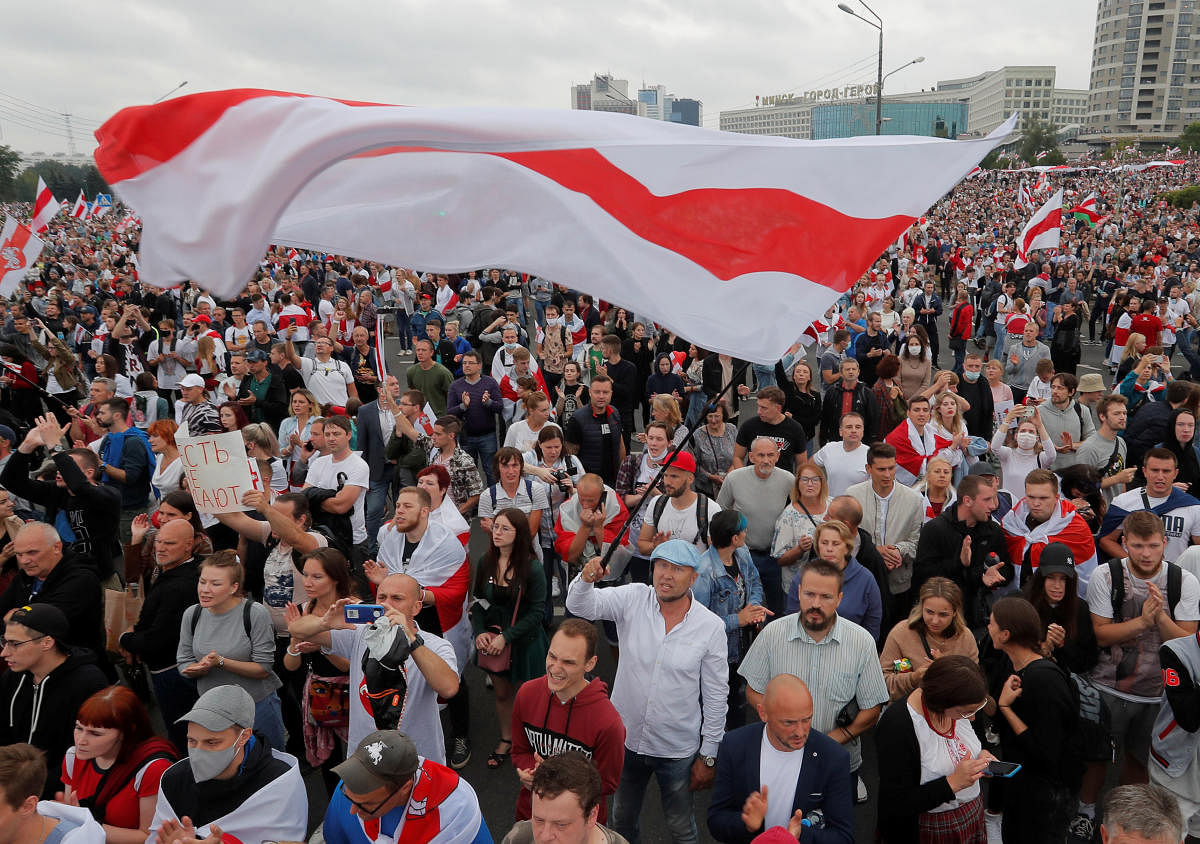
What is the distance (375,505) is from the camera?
7504mm

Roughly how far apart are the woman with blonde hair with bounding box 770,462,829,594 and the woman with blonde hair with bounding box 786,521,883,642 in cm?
51

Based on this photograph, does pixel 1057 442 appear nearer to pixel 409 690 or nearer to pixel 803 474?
pixel 803 474

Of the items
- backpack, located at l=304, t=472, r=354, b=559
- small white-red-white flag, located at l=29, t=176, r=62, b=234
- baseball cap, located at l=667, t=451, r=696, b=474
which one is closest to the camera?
baseball cap, located at l=667, t=451, r=696, b=474

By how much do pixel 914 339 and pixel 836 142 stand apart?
6492 millimetres

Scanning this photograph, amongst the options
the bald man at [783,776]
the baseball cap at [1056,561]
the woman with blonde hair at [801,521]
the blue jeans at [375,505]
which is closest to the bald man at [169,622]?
the blue jeans at [375,505]

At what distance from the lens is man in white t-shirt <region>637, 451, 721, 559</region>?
529 centimetres

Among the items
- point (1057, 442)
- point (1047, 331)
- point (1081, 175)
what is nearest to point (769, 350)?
point (1057, 442)

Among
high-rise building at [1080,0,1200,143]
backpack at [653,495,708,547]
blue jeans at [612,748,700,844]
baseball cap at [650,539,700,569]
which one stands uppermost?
high-rise building at [1080,0,1200,143]

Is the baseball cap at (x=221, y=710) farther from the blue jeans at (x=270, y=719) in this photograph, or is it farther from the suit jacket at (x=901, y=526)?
the suit jacket at (x=901, y=526)

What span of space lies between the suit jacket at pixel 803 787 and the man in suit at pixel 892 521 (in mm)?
2358

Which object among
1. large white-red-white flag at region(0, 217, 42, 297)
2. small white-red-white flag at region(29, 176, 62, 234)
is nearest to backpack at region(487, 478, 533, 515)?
large white-red-white flag at region(0, 217, 42, 297)

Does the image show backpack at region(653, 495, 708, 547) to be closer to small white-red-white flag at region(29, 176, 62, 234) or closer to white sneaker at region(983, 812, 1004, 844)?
white sneaker at region(983, 812, 1004, 844)

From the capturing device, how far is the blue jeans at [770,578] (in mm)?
5727

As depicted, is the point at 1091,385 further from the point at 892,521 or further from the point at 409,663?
the point at 409,663
